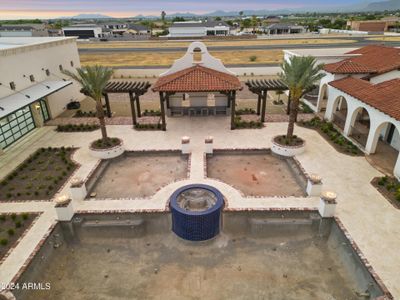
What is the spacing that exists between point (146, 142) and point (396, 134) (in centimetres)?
1938

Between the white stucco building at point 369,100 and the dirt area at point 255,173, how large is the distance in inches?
265

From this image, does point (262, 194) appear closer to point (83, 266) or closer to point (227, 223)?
point (227, 223)

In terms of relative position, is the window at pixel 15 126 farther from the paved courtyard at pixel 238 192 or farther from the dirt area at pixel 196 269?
the dirt area at pixel 196 269

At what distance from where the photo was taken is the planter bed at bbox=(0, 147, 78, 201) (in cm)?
1723

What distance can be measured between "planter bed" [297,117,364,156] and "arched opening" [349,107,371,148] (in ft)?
2.65

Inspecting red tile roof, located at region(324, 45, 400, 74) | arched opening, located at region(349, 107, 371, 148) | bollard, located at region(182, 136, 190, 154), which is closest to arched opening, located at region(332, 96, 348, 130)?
arched opening, located at region(349, 107, 371, 148)

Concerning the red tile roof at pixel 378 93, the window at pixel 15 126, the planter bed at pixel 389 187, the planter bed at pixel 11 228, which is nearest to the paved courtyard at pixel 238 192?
the planter bed at pixel 389 187

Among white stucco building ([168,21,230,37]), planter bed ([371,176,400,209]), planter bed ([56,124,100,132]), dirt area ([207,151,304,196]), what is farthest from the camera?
white stucco building ([168,21,230,37])

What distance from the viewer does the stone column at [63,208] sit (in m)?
14.3

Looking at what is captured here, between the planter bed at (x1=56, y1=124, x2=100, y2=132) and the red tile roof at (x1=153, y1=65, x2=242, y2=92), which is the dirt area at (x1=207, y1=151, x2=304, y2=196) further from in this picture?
the planter bed at (x1=56, y1=124, x2=100, y2=132)

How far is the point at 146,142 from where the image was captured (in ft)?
77.2

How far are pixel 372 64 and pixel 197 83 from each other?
56.3 feet

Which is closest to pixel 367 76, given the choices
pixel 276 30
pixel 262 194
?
pixel 262 194

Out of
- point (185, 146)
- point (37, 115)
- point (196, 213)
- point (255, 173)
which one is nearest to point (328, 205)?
point (255, 173)
